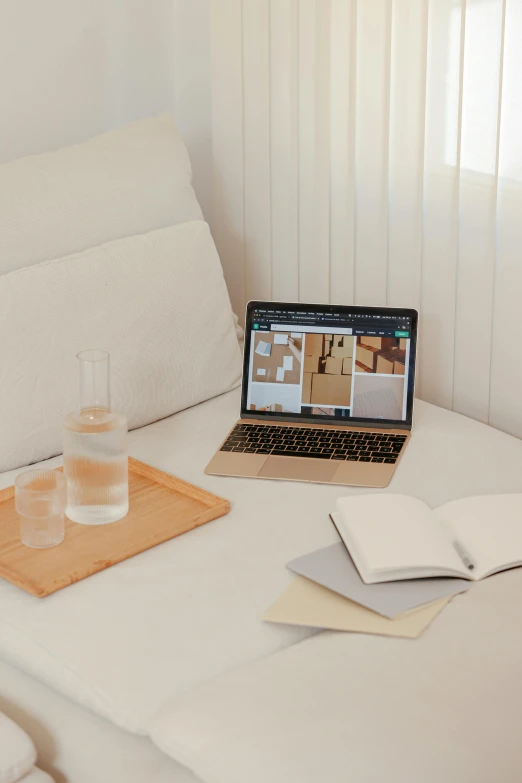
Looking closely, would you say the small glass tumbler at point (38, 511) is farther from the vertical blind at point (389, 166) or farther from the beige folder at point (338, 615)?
the vertical blind at point (389, 166)

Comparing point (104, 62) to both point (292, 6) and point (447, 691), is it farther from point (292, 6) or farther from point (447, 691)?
Result: point (447, 691)

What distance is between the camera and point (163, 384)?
5.30 ft

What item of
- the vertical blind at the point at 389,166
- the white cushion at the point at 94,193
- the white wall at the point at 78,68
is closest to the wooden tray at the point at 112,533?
the white cushion at the point at 94,193

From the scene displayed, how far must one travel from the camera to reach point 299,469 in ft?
4.76

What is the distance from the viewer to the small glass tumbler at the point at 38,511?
4.02 ft

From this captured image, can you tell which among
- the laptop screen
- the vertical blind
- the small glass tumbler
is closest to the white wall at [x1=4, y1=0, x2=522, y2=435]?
the vertical blind

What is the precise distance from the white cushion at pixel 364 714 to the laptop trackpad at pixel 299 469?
382 millimetres

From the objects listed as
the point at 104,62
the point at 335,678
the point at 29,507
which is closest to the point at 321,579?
the point at 335,678

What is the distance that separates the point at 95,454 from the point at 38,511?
106 mm

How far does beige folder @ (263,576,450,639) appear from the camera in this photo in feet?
3.52

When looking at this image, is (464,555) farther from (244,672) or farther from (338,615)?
(244,672)

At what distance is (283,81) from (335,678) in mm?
1232

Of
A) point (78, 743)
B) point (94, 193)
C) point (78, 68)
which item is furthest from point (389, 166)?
point (78, 743)

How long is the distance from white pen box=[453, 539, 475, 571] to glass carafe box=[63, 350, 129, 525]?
1.48ft
